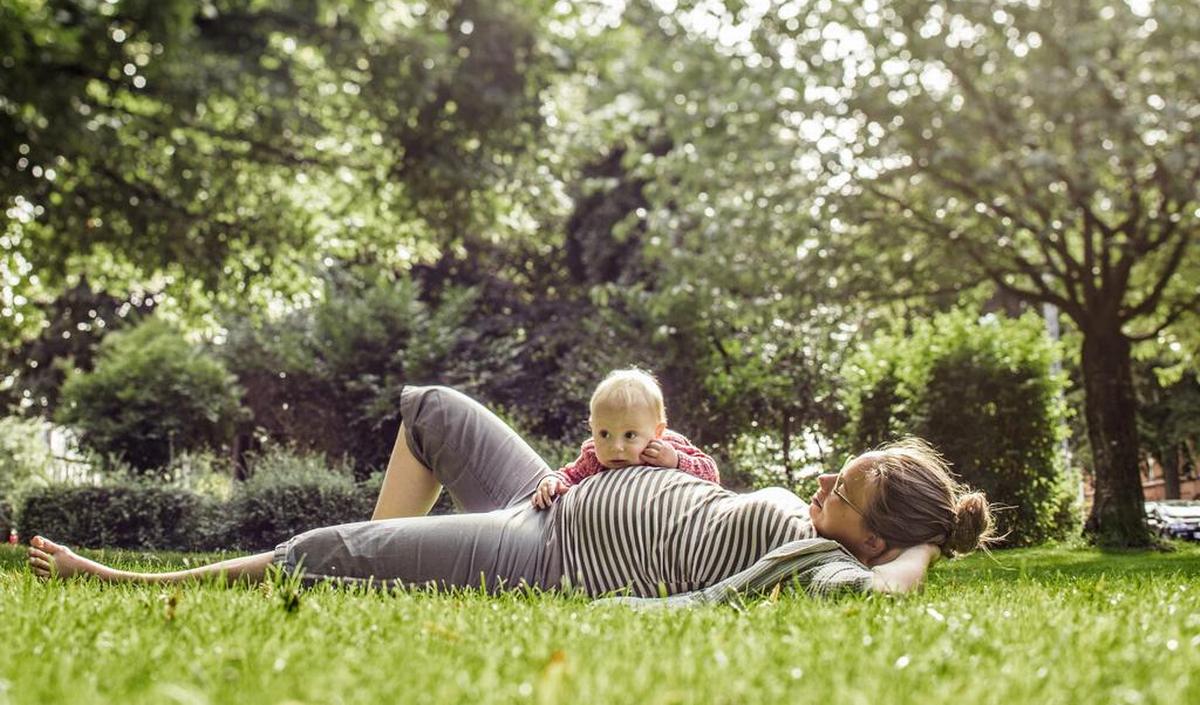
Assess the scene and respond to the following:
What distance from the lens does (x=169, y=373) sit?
19078 mm

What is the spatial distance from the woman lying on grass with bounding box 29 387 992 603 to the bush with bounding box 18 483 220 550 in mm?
9272

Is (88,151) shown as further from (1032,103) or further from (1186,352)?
(1186,352)

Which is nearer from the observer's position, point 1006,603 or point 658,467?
point 1006,603

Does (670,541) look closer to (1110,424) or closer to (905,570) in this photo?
(905,570)

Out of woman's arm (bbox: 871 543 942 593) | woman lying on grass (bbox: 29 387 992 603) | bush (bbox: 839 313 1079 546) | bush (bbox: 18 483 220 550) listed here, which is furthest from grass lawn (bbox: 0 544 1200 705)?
bush (bbox: 18 483 220 550)

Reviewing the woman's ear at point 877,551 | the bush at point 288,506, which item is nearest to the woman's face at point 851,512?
the woman's ear at point 877,551

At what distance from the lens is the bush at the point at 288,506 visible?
12453mm

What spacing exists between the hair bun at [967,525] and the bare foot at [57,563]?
313 cm

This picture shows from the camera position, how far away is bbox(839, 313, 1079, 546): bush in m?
13.0

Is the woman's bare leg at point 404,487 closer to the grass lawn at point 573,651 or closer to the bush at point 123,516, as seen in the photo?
the grass lawn at point 573,651

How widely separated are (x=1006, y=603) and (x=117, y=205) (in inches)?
417

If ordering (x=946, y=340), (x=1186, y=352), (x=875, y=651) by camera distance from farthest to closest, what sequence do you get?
(x=1186, y=352) < (x=946, y=340) < (x=875, y=651)

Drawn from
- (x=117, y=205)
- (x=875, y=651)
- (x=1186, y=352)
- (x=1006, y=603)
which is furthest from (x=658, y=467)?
(x=1186, y=352)

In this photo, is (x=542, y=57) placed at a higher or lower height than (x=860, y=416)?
higher
